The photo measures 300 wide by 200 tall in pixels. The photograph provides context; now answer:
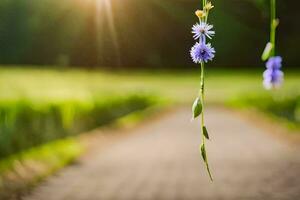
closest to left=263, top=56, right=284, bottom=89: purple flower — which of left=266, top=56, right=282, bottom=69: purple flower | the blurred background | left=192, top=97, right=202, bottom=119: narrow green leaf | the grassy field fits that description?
left=266, top=56, right=282, bottom=69: purple flower

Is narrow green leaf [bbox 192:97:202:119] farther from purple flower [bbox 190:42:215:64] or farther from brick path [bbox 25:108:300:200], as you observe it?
Answer: brick path [bbox 25:108:300:200]

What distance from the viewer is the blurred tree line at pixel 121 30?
5.97 m

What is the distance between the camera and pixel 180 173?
10039mm

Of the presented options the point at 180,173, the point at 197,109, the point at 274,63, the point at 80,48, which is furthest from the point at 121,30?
the point at 274,63

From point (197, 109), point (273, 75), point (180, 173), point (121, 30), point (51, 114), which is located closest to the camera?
point (273, 75)

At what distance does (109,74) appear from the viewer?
1795 inches

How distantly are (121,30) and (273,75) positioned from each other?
5684mm

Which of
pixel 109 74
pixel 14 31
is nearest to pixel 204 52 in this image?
pixel 14 31

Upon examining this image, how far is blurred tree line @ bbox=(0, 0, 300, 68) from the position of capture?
5.97m

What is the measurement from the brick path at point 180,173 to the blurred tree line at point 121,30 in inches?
61.9

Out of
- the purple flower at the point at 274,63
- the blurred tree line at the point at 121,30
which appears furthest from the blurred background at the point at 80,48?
the purple flower at the point at 274,63

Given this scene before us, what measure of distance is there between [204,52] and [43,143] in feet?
32.5

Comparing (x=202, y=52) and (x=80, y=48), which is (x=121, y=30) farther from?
(x=80, y=48)

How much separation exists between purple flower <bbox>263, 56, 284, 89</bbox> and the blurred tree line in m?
1.04
